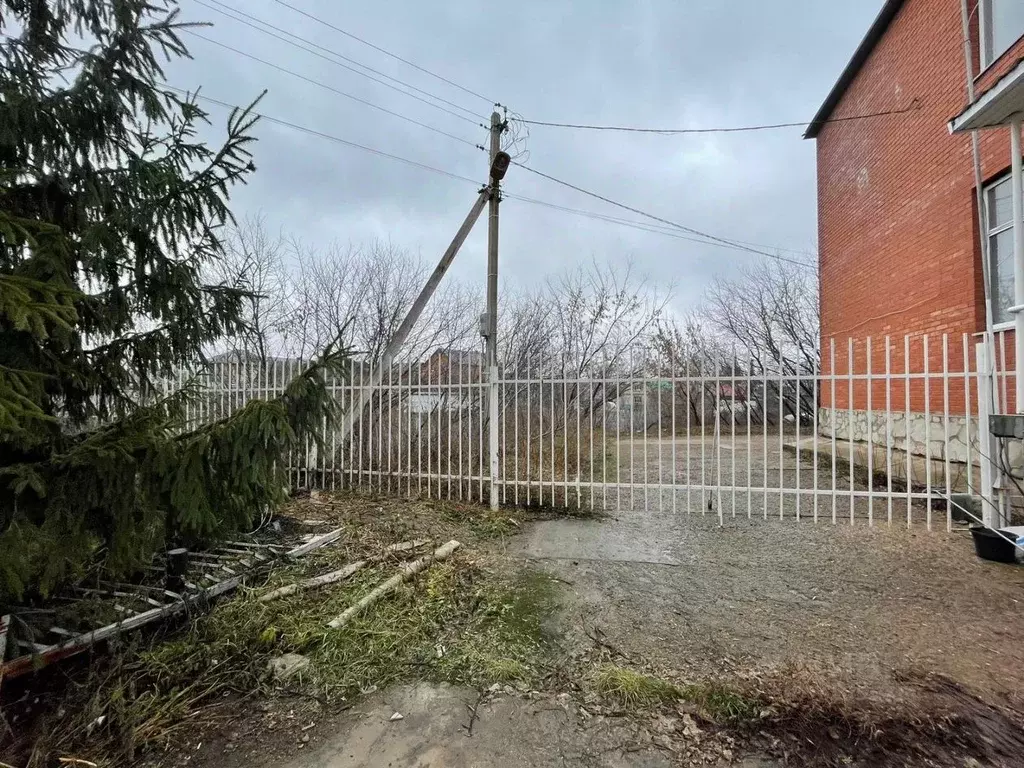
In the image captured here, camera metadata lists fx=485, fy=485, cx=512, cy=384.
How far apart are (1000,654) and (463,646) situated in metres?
2.84

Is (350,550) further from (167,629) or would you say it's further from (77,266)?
(77,266)

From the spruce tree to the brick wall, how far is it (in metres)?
6.20

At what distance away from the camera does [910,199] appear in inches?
288

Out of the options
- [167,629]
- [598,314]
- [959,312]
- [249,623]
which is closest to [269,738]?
[249,623]

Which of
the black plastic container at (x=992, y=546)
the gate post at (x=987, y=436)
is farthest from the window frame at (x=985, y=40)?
the black plastic container at (x=992, y=546)

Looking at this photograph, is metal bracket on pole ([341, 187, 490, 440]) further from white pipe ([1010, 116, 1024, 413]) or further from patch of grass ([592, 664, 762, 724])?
white pipe ([1010, 116, 1024, 413])

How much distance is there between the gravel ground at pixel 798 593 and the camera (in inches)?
100

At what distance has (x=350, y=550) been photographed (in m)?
4.14

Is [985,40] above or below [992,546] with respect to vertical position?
above

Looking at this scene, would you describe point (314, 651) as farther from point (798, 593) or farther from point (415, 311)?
point (415, 311)

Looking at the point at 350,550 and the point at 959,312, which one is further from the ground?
the point at 959,312

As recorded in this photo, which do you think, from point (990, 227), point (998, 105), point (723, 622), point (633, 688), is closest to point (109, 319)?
point (633, 688)

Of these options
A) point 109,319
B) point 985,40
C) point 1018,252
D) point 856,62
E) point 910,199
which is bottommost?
point 109,319

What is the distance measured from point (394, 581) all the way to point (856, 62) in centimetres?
1135
